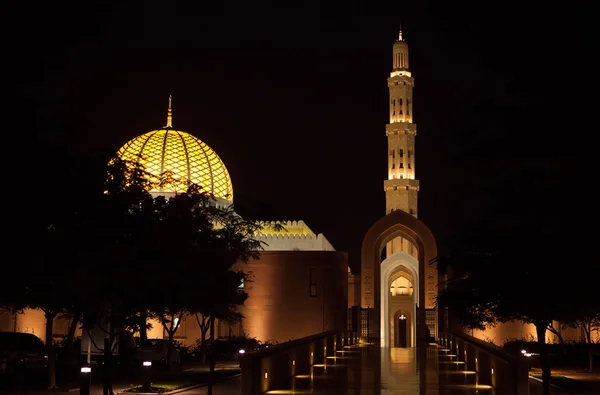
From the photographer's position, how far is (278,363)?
1742 cm

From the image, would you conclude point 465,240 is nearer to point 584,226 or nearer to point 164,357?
point 584,226

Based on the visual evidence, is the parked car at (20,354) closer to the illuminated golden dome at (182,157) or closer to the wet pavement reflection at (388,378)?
the wet pavement reflection at (388,378)

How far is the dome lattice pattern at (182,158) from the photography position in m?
47.6

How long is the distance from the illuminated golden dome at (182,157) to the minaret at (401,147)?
52.4ft

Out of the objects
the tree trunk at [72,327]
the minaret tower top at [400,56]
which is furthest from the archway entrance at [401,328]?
the tree trunk at [72,327]

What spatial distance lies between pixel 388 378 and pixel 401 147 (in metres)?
44.7

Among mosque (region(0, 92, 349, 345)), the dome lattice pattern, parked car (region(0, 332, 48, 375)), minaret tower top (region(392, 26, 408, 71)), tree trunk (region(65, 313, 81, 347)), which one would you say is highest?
minaret tower top (region(392, 26, 408, 71))

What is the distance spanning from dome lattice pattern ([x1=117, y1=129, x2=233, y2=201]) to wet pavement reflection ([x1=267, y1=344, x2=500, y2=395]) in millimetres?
24037

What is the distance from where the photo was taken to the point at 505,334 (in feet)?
126

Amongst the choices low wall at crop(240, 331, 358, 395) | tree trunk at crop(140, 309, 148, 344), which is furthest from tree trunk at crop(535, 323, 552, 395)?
tree trunk at crop(140, 309, 148, 344)

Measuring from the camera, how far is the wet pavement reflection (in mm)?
15977

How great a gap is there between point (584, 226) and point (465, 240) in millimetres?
6331

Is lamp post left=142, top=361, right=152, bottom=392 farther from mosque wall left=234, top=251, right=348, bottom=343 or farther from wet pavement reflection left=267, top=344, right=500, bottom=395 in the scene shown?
mosque wall left=234, top=251, right=348, bottom=343

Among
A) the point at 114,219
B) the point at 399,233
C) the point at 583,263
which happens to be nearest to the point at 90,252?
the point at 114,219
